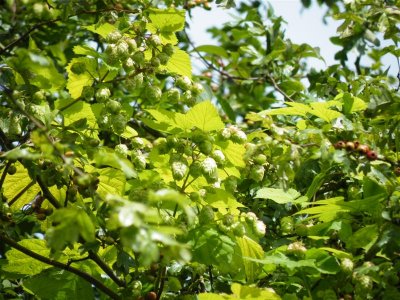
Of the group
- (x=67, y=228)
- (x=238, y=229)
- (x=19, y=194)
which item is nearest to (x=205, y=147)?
(x=238, y=229)

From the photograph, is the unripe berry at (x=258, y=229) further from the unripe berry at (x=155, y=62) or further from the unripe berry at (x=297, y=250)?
the unripe berry at (x=155, y=62)

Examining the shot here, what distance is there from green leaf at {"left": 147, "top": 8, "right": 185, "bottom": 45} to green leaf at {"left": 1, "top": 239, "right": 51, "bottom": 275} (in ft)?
3.20

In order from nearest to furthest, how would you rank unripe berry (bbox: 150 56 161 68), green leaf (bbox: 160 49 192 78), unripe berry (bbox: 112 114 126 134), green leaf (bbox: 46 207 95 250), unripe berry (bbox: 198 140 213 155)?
1. green leaf (bbox: 46 207 95 250)
2. unripe berry (bbox: 198 140 213 155)
3. unripe berry (bbox: 112 114 126 134)
4. unripe berry (bbox: 150 56 161 68)
5. green leaf (bbox: 160 49 192 78)

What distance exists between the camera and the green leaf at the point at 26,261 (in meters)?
2.61

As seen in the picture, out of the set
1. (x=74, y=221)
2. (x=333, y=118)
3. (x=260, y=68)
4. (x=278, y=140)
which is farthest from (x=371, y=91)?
(x=74, y=221)

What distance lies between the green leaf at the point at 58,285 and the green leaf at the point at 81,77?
2.47 feet

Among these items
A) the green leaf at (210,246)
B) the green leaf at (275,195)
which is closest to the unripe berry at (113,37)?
the green leaf at (210,246)

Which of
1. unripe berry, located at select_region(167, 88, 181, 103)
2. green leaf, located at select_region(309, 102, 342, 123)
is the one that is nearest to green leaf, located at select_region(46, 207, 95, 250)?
unripe berry, located at select_region(167, 88, 181, 103)

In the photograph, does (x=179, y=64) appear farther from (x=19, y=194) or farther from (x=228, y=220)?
(x=19, y=194)

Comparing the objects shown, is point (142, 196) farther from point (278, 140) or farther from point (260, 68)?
point (260, 68)

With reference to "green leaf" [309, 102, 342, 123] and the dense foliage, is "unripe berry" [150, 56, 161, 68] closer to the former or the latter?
the dense foliage

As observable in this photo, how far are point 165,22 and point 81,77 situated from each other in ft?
1.47

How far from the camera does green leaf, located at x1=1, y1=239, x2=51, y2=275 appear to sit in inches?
103

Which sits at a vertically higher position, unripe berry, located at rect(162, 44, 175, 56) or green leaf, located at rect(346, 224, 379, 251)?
unripe berry, located at rect(162, 44, 175, 56)
